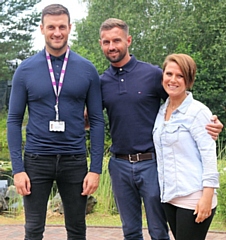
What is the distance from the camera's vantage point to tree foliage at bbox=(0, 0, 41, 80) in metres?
29.3

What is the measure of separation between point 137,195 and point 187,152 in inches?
27.6

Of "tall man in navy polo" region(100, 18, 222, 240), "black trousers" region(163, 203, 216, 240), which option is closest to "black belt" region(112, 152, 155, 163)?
"tall man in navy polo" region(100, 18, 222, 240)

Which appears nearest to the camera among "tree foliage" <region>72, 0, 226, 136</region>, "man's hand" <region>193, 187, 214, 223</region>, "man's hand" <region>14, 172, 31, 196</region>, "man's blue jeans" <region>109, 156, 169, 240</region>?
"man's hand" <region>193, 187, 214, 223</region>

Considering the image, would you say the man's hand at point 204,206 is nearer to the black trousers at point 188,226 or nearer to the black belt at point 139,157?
the black trousers at point 188,226

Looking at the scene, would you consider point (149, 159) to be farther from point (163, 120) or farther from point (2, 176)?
point (2, 176)

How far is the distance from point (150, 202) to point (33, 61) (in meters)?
1.26

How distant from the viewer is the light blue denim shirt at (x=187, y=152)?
2.70m

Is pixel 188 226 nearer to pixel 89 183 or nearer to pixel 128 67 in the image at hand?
pixel 89 183

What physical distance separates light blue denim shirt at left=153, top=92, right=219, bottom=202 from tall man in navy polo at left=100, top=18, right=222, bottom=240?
329 millimetres

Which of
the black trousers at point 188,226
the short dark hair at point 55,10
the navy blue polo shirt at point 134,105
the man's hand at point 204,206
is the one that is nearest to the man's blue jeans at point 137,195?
the navy blue polo shirt at point 134,105

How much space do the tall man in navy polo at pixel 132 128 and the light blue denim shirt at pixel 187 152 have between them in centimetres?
33

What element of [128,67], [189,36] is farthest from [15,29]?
[128,67]

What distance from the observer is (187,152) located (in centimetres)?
275

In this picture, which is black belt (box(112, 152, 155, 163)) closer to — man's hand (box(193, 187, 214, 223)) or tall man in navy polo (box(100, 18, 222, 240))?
tall man in navy polo (box(100, 18, 222, 240))
